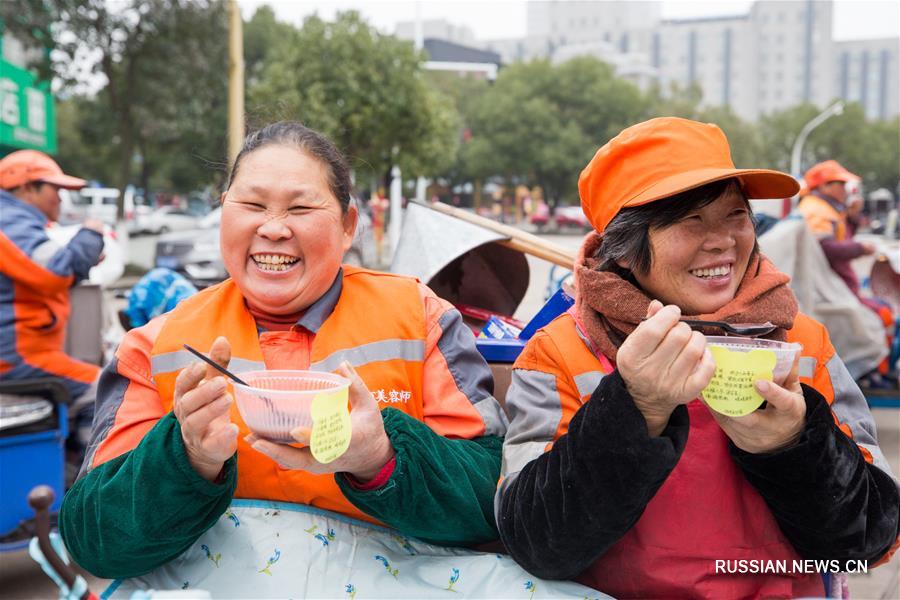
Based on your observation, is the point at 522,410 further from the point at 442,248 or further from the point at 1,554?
the point at 1,554

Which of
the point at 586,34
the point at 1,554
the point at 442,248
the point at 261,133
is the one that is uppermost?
the point at 586,34

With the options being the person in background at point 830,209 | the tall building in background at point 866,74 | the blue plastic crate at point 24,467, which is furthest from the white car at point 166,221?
the tall building in background at point 866,74

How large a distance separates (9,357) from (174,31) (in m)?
14.0

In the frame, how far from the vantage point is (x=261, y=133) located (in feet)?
7.23

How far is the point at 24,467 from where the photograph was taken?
3.97 metres

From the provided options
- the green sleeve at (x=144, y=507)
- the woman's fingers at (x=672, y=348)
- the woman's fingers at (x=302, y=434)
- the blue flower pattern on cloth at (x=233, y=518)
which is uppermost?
the woman's fingers at (x=672, y=348)

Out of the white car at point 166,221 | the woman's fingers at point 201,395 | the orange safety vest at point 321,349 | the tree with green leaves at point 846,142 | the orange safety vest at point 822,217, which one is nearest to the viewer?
the woman's fingers at point 201,395

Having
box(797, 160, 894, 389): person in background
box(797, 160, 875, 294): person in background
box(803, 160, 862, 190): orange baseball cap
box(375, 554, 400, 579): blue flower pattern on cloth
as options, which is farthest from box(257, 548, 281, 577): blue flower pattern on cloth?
box(803, 160, 862, 190): orange baseball cap

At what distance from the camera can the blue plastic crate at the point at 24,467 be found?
3932mm

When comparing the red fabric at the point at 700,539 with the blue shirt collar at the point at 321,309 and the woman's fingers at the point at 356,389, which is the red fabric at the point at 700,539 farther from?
the blue shirt collar at the point at 321,309

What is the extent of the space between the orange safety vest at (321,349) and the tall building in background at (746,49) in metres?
119

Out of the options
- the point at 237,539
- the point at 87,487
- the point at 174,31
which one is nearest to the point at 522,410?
the point at 237,539

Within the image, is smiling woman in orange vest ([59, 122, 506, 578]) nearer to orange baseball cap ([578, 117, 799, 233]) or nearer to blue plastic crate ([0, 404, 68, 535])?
orange baseball cap ([578, 117, 799, 233])

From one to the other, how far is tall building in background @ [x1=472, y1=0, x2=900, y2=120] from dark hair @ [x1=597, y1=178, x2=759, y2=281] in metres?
119
